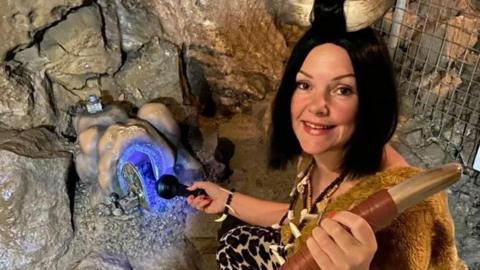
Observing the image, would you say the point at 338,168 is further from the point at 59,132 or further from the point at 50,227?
the point at 59,132

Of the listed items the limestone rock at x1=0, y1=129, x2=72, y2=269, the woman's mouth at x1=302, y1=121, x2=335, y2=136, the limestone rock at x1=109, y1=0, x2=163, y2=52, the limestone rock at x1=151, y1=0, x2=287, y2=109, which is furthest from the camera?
the limestone rock at x1=151, y1=0, x2=287, y2=109

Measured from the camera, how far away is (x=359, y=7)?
1.14 meters

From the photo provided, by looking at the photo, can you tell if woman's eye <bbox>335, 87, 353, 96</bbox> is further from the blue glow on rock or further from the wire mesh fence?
the wire mesh fence

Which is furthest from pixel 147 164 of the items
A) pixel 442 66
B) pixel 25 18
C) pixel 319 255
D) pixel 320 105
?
pixel 442 66

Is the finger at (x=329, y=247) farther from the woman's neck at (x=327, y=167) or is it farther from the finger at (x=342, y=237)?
the woman's neck at (x=327, y=167)

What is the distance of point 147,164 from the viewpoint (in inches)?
80.4

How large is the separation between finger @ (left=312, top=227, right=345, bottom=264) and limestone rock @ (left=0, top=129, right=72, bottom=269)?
4.43ft

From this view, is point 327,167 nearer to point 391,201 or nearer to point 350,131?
point 350,131

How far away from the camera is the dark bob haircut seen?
1.19 m

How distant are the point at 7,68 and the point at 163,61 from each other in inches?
24.7

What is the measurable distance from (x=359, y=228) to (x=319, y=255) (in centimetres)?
8

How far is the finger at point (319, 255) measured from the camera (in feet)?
2.96

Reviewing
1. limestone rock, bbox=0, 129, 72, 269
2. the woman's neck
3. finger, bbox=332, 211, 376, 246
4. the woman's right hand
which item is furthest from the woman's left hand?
limestone rock, bbox=0, 129, 72, 269

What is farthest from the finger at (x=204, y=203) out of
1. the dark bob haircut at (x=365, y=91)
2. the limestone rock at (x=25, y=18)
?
the limestone rock at (x=25, y=18)
